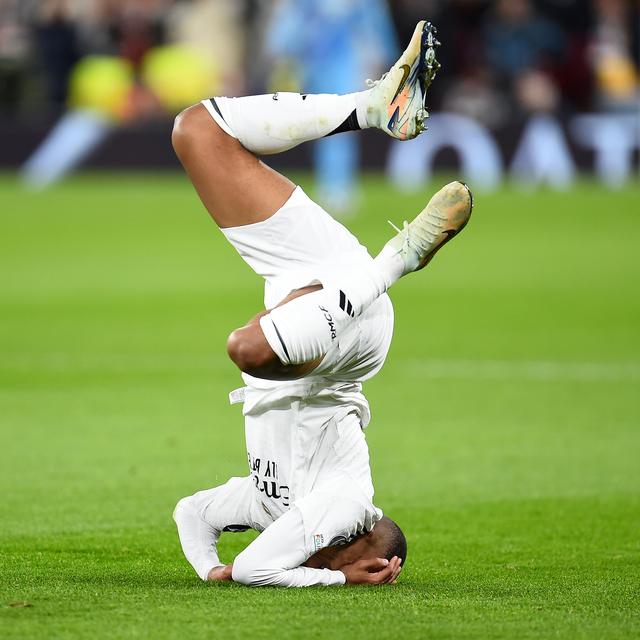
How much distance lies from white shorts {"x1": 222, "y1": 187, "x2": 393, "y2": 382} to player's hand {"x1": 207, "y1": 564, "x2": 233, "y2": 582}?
2.47 ft

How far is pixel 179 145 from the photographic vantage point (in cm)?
518

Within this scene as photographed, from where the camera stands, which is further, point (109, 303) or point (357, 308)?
point (109, 303)

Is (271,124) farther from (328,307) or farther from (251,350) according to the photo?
(251,350)

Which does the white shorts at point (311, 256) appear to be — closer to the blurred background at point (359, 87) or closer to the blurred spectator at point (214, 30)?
the blurred background at point (359, 87)

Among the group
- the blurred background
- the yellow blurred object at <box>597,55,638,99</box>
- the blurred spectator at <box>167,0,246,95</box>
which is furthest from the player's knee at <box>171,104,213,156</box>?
the blurred spectator at <box>167,0,246,95</box>

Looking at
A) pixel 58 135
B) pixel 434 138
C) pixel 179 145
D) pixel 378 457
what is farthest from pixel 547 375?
pixel 58 135

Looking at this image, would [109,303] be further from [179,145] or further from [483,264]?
[179,145]

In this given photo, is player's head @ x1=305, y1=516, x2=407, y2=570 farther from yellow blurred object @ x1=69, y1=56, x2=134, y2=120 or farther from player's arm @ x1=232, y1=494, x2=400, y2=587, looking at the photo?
yellow blurred object @ x1=69, y1=56, x2=134, y2=120

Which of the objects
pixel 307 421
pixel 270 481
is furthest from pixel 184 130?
pixel 270 481

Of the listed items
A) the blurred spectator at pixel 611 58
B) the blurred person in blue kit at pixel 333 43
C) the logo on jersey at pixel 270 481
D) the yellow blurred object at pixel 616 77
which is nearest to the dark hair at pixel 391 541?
the logo on jersey at pixel 270 481

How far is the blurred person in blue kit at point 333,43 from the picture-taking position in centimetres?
1827

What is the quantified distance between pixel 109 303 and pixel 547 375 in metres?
5.09

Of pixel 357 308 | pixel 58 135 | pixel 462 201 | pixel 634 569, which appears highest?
pixel 58 135

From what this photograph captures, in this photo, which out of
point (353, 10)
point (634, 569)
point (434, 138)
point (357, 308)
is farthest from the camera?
point (434, 138)
